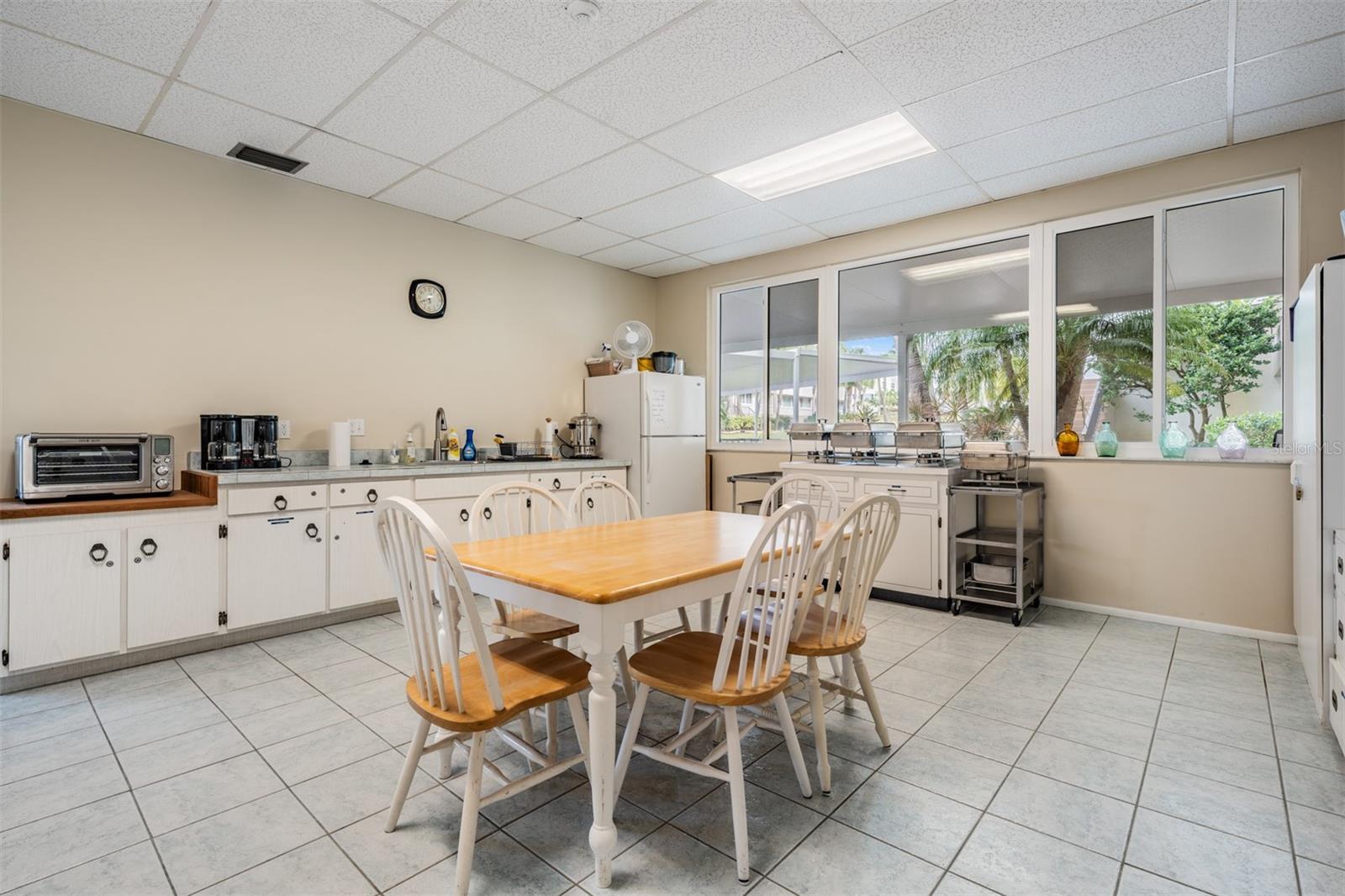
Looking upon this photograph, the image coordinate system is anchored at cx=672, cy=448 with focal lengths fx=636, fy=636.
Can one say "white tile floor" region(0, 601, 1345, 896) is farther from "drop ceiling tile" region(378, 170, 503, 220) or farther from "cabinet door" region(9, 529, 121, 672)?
"drop ceiling tile" region(378, 170, 503, 220)

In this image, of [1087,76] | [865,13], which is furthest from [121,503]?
[1087,76]

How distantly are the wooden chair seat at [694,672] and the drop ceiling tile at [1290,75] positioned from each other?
3391mm

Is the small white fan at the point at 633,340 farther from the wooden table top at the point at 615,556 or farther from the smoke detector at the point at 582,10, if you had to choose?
the smoke detector at the point at 582,10

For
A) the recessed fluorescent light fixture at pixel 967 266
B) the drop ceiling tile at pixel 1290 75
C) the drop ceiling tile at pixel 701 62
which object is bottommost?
the recessed fluorescent light fixture at pixel 967 266

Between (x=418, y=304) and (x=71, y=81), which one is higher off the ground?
(x=71, y=81)

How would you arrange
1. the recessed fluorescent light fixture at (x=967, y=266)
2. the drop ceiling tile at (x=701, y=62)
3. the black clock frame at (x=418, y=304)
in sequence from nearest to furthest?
the drop ceiling tile at (x=701, y=62) → the recessed fluorescent light fixture at (x=967, y=266) → the black clock frame at (x=418, y=304)

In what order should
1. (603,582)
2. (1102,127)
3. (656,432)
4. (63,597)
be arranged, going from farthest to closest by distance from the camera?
(656,432) < (1102,127) < (63,597) < (603,582)

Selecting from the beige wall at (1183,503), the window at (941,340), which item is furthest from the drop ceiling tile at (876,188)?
the window at (941,340)

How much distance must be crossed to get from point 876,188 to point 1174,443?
238 cm

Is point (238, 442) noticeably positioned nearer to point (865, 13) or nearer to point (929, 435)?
point (865, 13)

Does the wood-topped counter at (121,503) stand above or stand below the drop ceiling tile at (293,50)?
below

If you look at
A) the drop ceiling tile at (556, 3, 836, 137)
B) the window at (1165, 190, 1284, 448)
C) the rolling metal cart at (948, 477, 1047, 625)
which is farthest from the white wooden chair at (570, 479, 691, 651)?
the window at (1165, 190, 1284, 448)

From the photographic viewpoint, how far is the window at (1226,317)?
362 cm

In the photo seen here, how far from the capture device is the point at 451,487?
4227 mm
